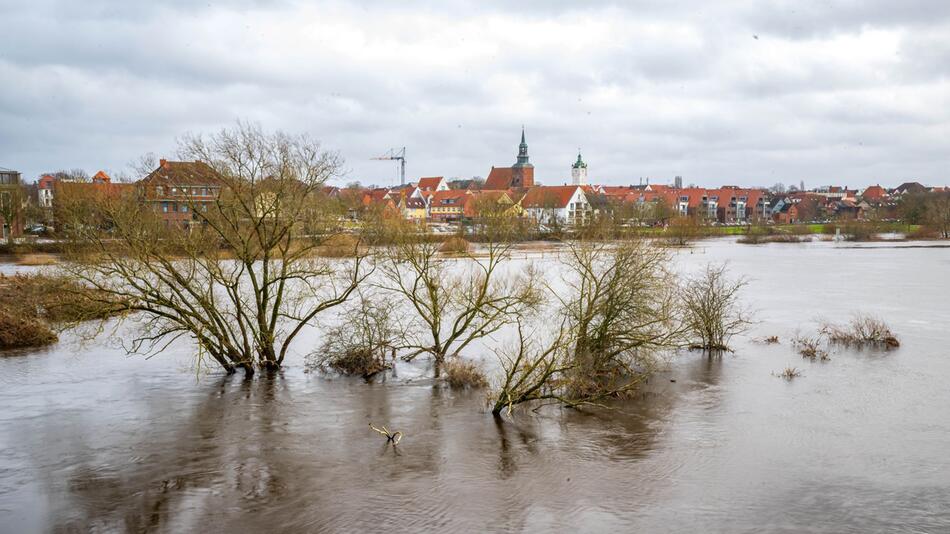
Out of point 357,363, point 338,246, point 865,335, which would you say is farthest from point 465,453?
point 865,335

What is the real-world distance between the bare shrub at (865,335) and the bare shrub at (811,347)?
2.10ft

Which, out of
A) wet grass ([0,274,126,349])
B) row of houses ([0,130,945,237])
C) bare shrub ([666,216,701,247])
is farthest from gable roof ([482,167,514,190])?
wet grass ([0,274,126,349])

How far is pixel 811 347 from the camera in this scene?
29.9 meters

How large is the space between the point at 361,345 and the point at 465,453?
904 centimetres

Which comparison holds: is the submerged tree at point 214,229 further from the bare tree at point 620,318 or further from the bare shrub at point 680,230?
the bare shrub at point 680,230

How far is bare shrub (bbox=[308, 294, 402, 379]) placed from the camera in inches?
1061

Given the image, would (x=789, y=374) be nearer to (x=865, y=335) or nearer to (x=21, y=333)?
(x=865, y=335)

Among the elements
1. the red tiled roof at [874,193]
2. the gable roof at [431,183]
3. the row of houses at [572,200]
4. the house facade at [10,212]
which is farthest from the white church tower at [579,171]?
the house facade at [10,212]

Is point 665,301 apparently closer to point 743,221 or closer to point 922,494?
point 922,494

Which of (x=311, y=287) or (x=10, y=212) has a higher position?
(x=10, y=212)

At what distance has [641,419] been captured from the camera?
71.3ft

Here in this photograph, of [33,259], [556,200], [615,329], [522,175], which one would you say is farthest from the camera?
[522,175]

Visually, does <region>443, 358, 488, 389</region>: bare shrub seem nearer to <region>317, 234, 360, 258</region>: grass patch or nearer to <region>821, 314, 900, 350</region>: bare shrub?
<region>317, 234, 360, 258</region>: grass patch

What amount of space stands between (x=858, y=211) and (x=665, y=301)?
151 meters
